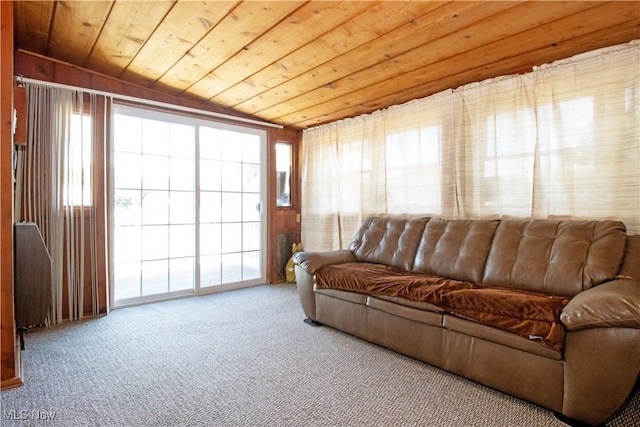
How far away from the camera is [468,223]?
2.78 meters

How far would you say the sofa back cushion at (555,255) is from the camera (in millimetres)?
1989

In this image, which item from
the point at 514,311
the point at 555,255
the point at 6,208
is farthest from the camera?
the point at 555,255

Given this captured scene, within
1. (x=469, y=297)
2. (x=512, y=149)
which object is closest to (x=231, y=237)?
(x=469, y=297)

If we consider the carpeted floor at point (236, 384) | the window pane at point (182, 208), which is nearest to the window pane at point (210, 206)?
the window pane at point (182, 208)

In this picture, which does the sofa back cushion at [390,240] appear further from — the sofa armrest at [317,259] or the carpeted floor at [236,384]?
the carpeted floor at [236,384]

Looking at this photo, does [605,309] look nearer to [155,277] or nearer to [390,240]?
[390,240]

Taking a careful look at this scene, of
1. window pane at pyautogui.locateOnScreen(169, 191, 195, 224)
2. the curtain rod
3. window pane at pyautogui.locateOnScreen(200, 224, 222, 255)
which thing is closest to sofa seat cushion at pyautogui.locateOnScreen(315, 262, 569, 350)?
window pane at pyautogui.locateOnScreen(200, 224, 222, 255)

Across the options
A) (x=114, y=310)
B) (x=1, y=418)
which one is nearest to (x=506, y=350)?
(x=1, y=418)

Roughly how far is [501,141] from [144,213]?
3631 millimetres

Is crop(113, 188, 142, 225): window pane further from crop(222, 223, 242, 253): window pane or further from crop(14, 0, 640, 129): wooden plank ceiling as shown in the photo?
crop(14, 0, 640, 129): wooden plank ceiling

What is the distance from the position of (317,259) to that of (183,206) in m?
1.89

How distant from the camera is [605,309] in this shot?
1.48 meters

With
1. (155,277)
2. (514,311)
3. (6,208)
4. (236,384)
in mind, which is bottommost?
(236,384)

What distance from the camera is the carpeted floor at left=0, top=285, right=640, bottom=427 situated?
1648mm
